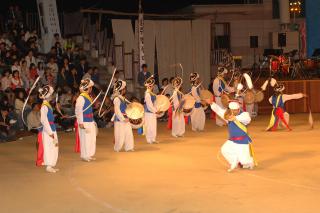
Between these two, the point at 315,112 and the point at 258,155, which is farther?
the point at 315,112

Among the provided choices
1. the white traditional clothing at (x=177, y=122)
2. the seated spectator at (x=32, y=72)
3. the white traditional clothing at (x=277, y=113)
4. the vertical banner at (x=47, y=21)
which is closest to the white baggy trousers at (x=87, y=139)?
the white traditional clothing at (x=177, y=122)

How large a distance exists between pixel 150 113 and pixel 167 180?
5.00m

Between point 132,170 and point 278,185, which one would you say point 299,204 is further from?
point 132,170

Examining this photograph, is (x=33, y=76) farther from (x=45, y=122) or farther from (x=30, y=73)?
(x=45, y=122)

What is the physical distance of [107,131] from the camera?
18016 millimetres

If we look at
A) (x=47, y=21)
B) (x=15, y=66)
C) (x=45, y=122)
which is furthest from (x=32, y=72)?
(x=45, y=122)

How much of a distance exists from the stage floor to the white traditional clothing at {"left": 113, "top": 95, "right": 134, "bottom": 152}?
288 mm

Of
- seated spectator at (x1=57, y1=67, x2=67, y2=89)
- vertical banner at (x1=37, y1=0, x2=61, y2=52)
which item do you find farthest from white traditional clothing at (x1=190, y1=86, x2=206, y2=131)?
vertical banner at (x1=37, y1=0, x2=61, y2=52)

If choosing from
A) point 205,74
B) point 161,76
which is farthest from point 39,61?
point 205,74

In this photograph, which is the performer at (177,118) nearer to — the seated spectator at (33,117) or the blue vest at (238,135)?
the seated spectator at (33,117)

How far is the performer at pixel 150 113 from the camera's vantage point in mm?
15023

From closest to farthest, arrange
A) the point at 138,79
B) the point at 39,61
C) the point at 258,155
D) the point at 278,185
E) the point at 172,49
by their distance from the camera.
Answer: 1. the point at 278,185
2. the point at 258,155
3. the point at 39,61
4. the point at 138,79
5. the point at 172,49

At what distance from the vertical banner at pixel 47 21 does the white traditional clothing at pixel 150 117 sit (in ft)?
25.3

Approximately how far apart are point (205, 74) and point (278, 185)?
15.2 m
